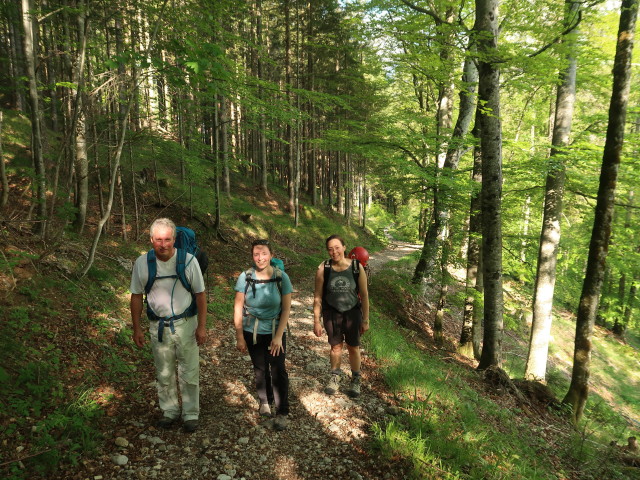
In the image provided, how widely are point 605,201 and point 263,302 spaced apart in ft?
22.5

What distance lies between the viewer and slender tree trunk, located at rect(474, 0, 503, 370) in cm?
570

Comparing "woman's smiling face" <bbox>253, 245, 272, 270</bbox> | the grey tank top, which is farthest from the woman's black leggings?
the grey tank top

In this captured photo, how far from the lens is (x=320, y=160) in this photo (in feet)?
105

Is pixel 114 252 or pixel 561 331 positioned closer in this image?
pixel 114 252

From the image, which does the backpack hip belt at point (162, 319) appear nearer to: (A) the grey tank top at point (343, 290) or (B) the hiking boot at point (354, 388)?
(A) the grey tank top at point (343, 290)

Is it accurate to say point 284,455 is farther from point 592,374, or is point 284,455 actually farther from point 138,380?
point 592,374

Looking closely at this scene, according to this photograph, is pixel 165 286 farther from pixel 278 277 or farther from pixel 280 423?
pixel 280 423

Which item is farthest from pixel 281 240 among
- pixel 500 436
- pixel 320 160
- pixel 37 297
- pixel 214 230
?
pixel 320 160

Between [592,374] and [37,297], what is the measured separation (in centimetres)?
2188

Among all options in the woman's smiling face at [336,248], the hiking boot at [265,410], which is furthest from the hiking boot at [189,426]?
the woman's smiling face at [336,248]

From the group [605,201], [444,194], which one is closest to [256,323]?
[605,201]

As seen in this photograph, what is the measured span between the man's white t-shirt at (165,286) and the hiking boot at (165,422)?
1264 millimetres

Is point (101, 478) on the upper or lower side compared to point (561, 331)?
upper

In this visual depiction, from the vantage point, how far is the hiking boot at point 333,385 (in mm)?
4660
